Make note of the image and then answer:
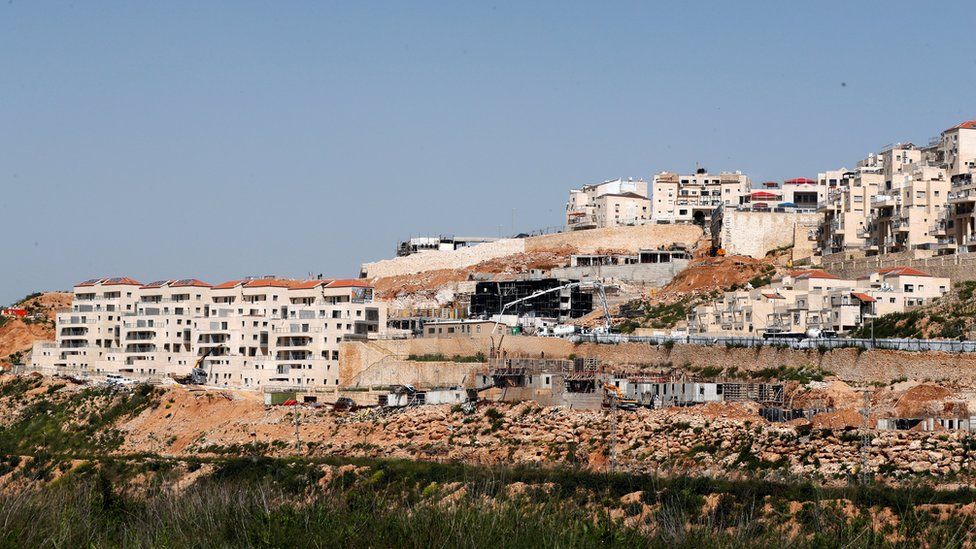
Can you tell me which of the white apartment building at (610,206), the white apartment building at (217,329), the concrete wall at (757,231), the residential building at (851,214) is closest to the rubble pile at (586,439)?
the white apartment building at (217,329)

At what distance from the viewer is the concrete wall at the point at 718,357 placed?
131 feet

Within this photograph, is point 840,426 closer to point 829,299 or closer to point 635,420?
point 635,420

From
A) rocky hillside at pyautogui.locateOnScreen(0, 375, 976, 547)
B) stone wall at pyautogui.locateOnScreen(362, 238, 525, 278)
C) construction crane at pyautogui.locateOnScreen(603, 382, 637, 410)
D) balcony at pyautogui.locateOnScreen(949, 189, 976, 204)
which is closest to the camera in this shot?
rocky hillside at pyautogui.locateOnScreen(0, 375, 976, 547)

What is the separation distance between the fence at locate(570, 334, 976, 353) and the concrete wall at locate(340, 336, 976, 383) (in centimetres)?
32

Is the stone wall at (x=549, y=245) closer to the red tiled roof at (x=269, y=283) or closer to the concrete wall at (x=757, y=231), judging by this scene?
the concrete wall at (x=757, y=231)

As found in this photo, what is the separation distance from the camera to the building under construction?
226 ft

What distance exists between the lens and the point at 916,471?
107 ft

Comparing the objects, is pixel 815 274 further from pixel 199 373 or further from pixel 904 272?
pixel 199 373

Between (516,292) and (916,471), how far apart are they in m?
38.9

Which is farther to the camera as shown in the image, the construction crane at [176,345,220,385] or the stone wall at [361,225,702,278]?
the stone wall at [361,225,702,278]

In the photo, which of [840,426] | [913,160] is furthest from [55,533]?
[913,160]

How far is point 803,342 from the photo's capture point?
153 ft

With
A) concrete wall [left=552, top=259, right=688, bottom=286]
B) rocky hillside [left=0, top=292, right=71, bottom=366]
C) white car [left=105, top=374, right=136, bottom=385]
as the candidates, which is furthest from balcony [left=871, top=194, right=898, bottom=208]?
rocky hillside [left=0, top=292, right=71, bottom=366]

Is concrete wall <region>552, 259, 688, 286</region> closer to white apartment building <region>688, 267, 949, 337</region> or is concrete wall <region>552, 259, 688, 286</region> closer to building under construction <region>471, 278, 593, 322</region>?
building under construction <region>471, 278, 593, 322</region>
